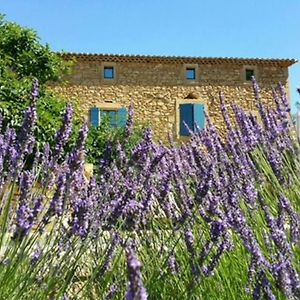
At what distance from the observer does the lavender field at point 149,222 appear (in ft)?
5.85

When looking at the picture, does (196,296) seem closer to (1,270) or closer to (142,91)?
(1,270)

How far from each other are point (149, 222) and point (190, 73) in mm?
20163

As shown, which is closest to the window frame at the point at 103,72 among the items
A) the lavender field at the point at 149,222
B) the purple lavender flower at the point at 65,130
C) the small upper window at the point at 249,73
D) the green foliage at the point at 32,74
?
the small upper window at the point at 249,73

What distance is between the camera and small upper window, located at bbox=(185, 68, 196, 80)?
2248 centimetres

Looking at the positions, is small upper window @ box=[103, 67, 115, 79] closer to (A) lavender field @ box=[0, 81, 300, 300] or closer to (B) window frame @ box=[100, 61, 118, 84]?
(B) window frame @ box=[100, 61, 118, 84]

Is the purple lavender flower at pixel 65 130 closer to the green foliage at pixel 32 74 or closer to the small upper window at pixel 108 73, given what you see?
the green foliage at pixel 32 74

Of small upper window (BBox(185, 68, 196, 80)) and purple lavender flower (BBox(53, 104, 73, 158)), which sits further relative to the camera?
small upper window (BBox(185, 68, 196, 80))

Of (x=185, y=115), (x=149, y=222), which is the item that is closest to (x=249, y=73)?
(x=185, y=115)

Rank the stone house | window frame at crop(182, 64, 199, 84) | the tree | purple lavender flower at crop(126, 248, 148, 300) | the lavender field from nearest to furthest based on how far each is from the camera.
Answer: purple lavender flower at crop(126, 248, 148, 300) < the lavender field < the tree < the stone house < window frame at crop(182, 64, 199, 84)

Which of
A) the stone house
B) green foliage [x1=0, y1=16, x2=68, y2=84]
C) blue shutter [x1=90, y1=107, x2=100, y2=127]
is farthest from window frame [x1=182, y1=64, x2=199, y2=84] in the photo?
green foliage [x1=0, y1=16, x2=68, y2=84]

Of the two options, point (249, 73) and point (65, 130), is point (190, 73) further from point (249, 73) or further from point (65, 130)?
point (65, 130)

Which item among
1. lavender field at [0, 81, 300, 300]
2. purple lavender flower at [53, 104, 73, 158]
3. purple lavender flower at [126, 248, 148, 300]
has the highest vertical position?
purple lavender flower at [53, 104, 73, 158]

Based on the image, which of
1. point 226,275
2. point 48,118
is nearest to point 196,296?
point 226,275

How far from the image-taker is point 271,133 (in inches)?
121
